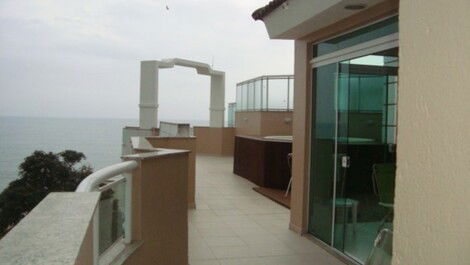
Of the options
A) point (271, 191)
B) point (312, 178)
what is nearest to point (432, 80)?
point (312, 178)

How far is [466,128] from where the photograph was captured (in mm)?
1305

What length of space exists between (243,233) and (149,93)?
35.8ft

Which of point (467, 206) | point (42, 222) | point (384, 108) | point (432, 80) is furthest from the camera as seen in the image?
point (384, 108)

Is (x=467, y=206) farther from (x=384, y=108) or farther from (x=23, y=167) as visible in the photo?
(x=23, y=167)

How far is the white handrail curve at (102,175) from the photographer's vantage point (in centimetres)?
251

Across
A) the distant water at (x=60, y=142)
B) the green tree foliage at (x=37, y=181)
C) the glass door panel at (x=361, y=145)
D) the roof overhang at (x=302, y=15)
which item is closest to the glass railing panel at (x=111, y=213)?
the glass door panel at (x=361, y=145)

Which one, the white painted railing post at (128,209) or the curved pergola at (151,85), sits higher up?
the curved pergola at (151,85)

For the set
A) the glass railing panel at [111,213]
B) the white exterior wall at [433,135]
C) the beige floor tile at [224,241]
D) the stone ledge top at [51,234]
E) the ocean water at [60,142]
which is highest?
the white exterior wall at [433,135]

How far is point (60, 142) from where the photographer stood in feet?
237

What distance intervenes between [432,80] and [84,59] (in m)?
26.4

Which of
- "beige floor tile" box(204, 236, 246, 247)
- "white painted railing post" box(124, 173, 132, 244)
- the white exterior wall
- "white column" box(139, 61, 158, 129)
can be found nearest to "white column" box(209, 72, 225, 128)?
"white column" box(139, 61, 158, 129)

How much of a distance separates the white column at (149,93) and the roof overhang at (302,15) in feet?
34.1

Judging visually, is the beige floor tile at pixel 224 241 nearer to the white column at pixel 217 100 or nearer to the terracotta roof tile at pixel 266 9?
the terracotta roof tile at pixel 266 9

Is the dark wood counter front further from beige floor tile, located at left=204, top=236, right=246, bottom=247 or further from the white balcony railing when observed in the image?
the white balcony railing
